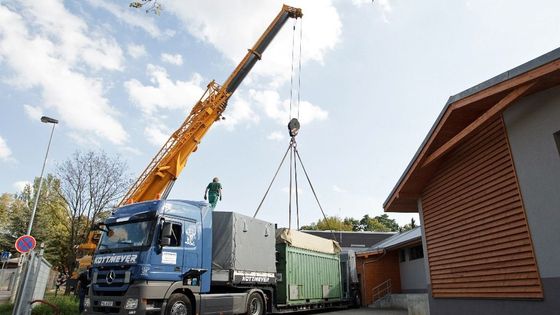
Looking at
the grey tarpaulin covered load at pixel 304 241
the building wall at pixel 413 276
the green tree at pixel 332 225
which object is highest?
the green tree at pixel 332 225

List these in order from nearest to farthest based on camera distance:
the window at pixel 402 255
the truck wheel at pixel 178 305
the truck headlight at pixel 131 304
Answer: the truck headlight at pixel 131 304, the truck wheel at pixel 178 305, the window at pixel 402 255

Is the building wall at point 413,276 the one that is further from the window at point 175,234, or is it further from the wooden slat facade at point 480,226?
the window at point 175,234

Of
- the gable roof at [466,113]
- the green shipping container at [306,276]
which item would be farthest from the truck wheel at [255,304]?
the gable roof at [466,113]

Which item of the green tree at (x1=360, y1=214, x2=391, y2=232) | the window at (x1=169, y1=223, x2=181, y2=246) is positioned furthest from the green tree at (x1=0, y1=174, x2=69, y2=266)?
the green tree at (x1=360, y1=214, x2=391, y2=232)

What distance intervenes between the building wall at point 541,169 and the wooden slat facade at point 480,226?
22cm

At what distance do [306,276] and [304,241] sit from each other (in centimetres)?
134

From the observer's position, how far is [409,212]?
1275 cm

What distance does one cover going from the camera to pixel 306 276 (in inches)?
590

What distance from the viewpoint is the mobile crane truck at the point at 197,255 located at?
8.62 m

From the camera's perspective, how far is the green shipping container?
13.6m

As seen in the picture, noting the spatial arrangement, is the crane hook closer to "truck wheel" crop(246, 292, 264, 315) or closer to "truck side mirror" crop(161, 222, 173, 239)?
"truck wheel" crop(246, 292, 264, 315)

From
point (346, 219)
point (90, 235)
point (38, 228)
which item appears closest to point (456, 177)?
point (90, 235)

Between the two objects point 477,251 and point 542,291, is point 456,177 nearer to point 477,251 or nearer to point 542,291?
point 477,251

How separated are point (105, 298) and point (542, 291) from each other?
862cm
